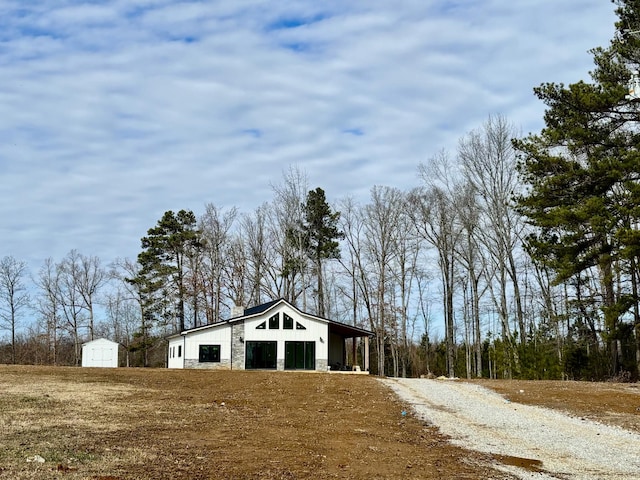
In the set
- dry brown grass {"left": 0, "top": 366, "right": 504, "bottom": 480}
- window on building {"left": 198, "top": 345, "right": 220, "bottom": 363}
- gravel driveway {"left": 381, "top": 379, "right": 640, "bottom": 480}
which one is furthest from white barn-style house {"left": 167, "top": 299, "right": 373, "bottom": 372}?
gravel driveway {"left": 381, "top": 379, "right": 640, "bottom": 480}

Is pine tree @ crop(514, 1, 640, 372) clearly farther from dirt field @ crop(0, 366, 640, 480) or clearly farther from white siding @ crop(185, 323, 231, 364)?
white siding @ crop(185, 323, 231, 364)

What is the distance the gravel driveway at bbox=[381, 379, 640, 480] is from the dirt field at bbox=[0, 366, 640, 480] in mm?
712

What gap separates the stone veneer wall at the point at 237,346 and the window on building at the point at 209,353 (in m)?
0.96

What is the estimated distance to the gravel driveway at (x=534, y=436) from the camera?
9.55m

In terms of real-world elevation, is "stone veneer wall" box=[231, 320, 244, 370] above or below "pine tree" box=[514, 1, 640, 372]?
below

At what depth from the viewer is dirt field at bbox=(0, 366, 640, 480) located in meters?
8.62

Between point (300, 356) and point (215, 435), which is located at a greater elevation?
point (300, 356)

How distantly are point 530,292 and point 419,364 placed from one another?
1089 centimetres

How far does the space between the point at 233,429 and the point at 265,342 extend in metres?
21.6

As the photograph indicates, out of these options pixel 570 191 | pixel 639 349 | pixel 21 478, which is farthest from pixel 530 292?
pixel 21 478

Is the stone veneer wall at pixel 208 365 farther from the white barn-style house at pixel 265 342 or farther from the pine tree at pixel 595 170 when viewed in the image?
the pine tree at pixel 595 170

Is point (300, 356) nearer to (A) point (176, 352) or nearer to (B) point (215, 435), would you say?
(A) point (176, 352)

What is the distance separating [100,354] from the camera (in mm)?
38344

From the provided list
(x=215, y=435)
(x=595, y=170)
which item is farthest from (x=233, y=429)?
(x=595, y=170)
